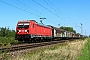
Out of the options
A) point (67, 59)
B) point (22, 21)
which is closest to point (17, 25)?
point (22, 21)

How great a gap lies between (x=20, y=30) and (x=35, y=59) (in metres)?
18.6

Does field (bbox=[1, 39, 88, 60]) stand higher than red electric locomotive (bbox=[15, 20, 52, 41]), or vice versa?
red electric locomotive (bbox=[15, 20, 52, 41])

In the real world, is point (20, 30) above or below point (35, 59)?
above

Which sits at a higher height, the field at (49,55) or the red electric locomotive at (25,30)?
the red electric locomotive at (25,30)

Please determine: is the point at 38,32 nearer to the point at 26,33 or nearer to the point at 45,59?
the point at 26,33

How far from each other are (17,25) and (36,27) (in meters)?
3.52

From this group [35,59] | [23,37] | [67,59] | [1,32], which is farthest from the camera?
[1,32]

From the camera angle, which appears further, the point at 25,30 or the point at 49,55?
the point at 25,30

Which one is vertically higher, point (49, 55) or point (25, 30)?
point (25, 30)

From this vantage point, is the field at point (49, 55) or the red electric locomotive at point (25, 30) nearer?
the field at point (49, 55)

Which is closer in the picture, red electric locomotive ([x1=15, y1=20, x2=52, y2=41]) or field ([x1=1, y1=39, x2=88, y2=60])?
field ([x1=1, y1=39, x2=88, y2=60])

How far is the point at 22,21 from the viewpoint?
97.5 ft

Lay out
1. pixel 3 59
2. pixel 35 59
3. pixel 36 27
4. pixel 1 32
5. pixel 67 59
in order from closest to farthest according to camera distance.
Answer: pixel 3 59 < pixel 35 59 < pixel 67 59 < pixel 36 27 < pixel 1 32

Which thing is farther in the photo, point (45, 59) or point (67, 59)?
point (67, 59)
